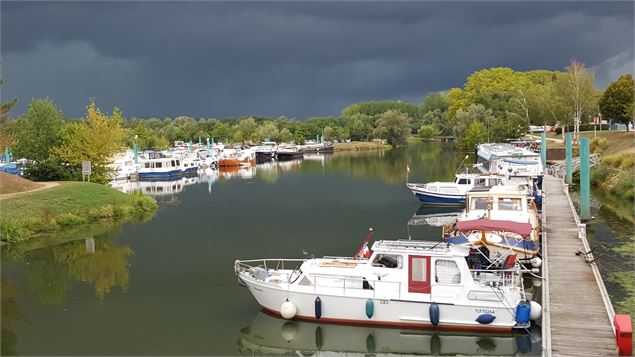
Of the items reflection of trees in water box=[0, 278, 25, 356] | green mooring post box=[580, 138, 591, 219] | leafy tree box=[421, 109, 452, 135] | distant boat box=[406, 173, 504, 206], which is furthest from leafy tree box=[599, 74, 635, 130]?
leafy tree box=[421, 109, 452, 135]

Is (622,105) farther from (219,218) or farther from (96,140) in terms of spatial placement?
(96,140)

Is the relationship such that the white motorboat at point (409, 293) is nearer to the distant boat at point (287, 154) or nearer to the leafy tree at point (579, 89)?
the leafy tree at point (579, 89)

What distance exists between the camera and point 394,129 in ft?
482

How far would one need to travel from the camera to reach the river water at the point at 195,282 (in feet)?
65.1

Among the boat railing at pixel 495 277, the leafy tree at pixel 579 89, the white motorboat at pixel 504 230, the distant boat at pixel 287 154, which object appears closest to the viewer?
the boat railing at pixel 495 277

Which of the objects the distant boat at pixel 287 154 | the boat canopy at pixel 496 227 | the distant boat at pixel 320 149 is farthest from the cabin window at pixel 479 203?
the distant boat at pixel 320 149

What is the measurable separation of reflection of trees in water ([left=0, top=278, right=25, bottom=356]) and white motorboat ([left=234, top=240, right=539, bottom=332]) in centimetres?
881

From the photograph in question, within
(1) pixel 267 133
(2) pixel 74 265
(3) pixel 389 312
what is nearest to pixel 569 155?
(3) pixel 389 312

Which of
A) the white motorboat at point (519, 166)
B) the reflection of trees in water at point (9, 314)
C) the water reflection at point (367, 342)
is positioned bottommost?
the water reflection at point (367, 342)

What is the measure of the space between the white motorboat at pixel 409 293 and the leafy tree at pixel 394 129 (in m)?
127

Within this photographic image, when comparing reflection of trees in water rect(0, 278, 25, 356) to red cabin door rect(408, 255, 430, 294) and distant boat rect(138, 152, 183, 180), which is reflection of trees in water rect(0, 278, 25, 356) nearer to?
red cabin door rect(408, 255, 430, 294)

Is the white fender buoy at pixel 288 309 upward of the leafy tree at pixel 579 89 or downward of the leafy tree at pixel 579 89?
downward

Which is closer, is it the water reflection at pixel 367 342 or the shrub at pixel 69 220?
the water reflection at pixel 367 342

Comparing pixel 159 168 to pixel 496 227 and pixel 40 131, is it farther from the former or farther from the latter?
pixel 496 227
